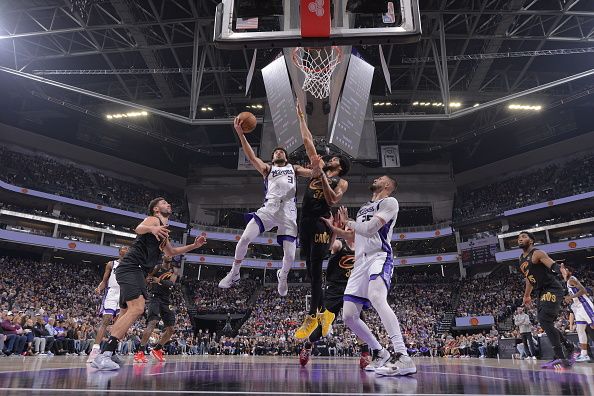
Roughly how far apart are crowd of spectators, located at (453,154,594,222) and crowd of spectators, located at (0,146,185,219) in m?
25.9

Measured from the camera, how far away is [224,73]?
2680 cm

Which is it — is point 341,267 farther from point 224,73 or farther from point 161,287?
point 224,73

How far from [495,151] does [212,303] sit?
90.0ft

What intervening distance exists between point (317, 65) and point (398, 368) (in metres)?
10.7

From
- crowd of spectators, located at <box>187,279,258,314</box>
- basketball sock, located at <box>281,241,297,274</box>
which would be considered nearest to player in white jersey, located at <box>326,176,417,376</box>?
basketball sock, located at <box>281,241,297,274</box>

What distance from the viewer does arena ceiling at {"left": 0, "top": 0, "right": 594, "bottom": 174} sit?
796 inches

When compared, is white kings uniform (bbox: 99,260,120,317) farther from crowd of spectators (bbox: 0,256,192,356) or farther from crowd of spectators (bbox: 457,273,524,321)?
crowd of spectators (bbox: 457,273,524,321)

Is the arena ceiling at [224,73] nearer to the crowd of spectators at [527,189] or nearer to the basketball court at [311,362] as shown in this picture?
the crowd of spectators at [527,189]

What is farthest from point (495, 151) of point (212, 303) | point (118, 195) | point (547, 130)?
point (118, 195)

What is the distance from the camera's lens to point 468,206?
36281 mm

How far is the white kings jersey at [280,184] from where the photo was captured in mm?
5680

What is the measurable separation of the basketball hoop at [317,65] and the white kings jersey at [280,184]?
25.1 feet

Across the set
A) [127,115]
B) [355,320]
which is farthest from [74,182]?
[355,320]

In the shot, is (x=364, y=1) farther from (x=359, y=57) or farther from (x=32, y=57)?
(x=32, y=57)
